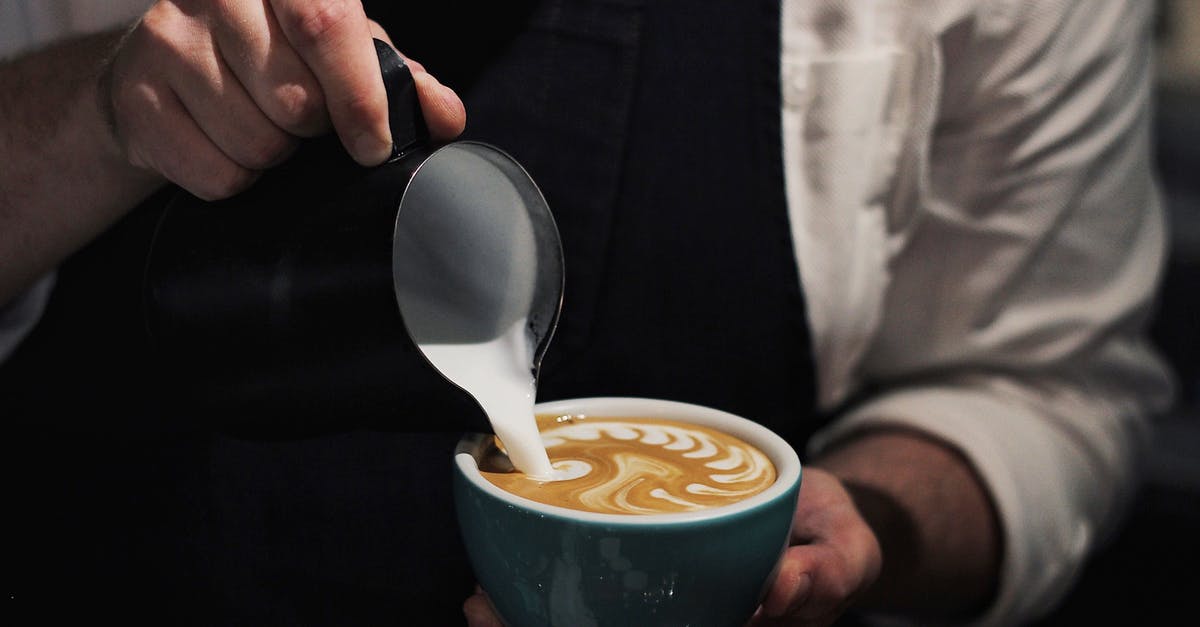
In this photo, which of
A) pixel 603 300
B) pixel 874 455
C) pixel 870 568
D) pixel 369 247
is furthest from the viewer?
pixel 874 455

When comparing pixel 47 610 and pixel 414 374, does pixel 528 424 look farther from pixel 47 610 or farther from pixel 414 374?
pixel 47 610

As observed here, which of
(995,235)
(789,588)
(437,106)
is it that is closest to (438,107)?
(437,106)

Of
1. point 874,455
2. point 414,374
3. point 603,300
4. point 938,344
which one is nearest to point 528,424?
point 414,374

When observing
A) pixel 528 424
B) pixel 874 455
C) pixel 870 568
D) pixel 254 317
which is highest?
pixel 254 317

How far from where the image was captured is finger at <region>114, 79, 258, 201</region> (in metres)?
0.66

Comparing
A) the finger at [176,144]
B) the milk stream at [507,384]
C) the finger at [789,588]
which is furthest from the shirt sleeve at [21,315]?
the finger at [789,588]

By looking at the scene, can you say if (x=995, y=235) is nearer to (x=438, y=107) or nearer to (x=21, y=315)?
(x=438, y=107)

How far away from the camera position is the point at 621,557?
0.62 meters

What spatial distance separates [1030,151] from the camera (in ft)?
3.73

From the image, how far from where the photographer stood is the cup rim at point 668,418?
24.4 inches

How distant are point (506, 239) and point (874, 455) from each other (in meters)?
0.50

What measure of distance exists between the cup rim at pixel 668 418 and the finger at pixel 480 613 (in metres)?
0.09

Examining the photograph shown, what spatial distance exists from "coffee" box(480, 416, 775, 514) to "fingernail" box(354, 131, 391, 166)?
206 millimetres

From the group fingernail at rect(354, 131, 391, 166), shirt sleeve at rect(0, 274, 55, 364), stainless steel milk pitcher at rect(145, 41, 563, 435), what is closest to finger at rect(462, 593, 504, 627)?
stainless steel milk pitcher at rect(145, 41, 563, 435)
